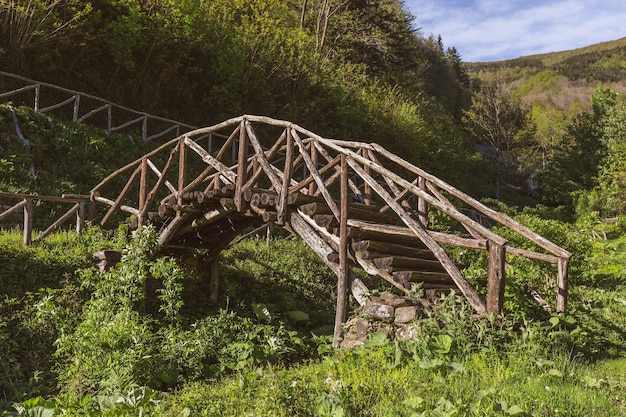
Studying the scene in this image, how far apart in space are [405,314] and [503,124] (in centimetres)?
2941

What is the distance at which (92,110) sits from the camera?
17328mm

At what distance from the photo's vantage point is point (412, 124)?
2794cm

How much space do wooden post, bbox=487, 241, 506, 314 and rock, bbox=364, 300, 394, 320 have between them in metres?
1.15

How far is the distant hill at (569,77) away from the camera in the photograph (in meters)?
81.5

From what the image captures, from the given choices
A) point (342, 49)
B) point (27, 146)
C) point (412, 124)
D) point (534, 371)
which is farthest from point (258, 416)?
point (342, 49)

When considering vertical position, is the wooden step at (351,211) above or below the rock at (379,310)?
above

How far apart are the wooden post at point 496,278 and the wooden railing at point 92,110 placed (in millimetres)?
13108

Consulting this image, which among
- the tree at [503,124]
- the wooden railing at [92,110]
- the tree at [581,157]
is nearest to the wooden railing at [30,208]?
the wooden railing at [92,110]

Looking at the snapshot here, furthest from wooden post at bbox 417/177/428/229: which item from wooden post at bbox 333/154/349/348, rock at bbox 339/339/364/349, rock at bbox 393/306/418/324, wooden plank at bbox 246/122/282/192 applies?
rock at bbox 339/339/364/349

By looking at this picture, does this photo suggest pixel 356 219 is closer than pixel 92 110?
Yes

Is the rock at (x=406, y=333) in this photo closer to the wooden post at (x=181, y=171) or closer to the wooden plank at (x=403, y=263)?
the wooden plank at (x=403, y=263)

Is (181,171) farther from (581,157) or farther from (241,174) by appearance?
(581,157)

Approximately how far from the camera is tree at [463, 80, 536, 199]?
109 feet

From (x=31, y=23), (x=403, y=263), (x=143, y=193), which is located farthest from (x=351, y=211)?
(x=31, y=23)
